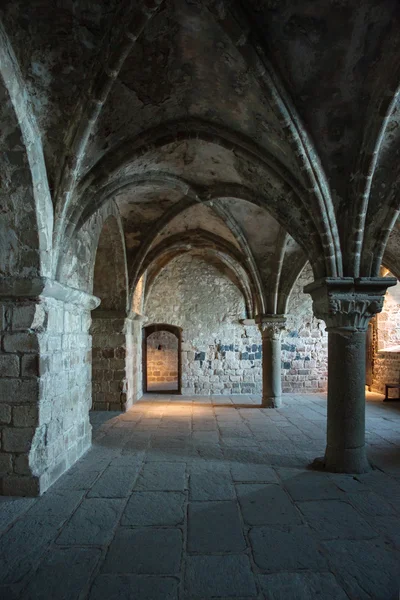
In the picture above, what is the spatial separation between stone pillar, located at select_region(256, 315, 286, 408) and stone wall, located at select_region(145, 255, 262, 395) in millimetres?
2095

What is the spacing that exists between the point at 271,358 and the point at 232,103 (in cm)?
560

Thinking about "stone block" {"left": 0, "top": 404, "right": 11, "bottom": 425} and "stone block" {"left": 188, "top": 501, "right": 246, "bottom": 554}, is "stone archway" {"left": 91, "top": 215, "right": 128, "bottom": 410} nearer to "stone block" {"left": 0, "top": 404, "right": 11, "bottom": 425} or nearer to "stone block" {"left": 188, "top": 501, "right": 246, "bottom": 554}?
"stone block" {"left": 0, "top": 404, "right": 11, "bottom": 425}

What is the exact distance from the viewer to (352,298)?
13.8ft

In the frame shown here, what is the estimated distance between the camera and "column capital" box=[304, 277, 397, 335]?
4156 mm

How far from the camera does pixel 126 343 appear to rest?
7.85 metres

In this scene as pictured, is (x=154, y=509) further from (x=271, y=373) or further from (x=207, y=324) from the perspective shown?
(x=207, y=324)

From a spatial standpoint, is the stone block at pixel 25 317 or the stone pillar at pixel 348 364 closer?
the stone block at pixel 25 317

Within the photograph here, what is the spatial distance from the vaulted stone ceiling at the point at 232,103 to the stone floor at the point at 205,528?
2186mm

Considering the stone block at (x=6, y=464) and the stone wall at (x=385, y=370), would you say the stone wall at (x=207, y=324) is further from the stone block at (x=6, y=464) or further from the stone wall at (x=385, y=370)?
the stone block at (x=6, y=464)

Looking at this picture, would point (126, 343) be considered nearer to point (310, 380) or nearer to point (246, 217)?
point (246, 217)

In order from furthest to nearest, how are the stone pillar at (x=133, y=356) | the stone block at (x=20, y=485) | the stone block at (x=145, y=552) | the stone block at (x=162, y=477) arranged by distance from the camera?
1. the stone pillar at (x=133, y=356)
2. the stone block at (x=162, y=477)
3. the stone block at (x=20, y=485)
4. the stone block at (x=145, y=552)

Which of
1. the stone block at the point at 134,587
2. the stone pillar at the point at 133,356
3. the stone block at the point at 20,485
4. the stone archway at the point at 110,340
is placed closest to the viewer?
the stone block at the point at 134,587

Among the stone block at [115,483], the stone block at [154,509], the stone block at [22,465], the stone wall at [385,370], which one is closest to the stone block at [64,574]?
the stone block at [154,509]

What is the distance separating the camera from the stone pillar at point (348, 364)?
13.7ft
